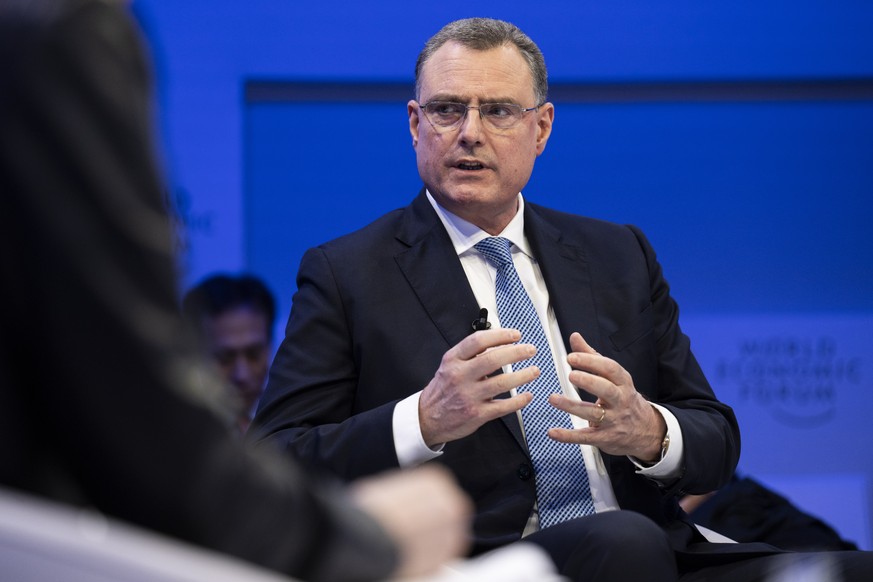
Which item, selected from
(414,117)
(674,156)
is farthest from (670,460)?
(674,156)

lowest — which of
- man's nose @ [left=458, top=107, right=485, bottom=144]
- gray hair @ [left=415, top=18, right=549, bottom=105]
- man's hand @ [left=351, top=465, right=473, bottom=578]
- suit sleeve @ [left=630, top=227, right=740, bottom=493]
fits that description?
suit sleeve @ [left=630, top=227, right=740, bottom=493]

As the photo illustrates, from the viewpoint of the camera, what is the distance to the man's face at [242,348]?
11.7 feet

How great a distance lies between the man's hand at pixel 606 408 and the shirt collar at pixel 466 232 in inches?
20.3

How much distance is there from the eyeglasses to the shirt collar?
0.19 meters

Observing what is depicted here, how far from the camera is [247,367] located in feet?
11.8

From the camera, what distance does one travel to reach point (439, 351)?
2463 millimetres

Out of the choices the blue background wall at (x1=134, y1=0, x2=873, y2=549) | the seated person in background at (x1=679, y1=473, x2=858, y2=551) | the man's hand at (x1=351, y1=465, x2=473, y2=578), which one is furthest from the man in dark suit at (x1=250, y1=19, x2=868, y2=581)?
the blue background wall at (x1=134, y1=0, x2=873, y2=549)

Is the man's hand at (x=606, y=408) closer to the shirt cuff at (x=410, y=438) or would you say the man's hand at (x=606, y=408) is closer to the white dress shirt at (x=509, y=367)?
the white dress shirt at (x=509, y=367)

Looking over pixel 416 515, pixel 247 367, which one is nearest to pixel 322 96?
pixel 247 367

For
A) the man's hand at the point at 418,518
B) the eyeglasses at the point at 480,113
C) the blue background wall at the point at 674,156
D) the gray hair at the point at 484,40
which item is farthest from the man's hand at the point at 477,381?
the blue background wall at the point at 674,156

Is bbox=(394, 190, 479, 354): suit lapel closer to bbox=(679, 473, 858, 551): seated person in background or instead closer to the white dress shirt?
the white dress shirt

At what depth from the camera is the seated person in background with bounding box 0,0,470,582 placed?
777mm

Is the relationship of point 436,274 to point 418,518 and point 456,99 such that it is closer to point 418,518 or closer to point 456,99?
point 456,99

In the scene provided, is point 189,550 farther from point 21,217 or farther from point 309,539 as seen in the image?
point 21,217
